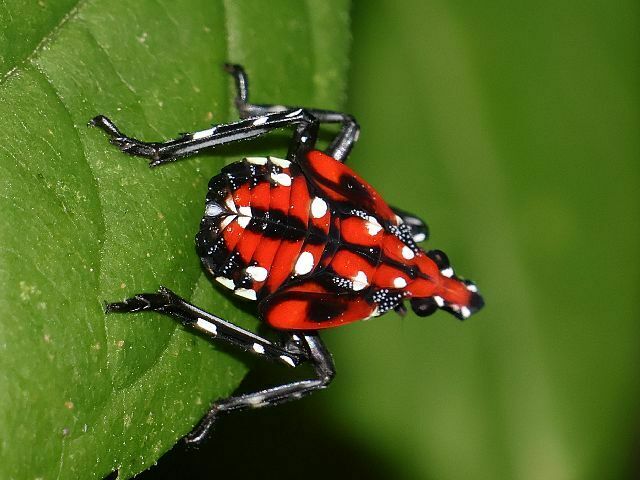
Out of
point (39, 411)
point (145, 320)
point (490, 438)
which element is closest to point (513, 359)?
point (490, 438)

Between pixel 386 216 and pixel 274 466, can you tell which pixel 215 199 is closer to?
pixel 386 216

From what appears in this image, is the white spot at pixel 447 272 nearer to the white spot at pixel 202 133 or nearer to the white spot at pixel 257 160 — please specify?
the white spot at pixel 257 160

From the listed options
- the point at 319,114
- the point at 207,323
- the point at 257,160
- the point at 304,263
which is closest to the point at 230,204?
the point at 257,160

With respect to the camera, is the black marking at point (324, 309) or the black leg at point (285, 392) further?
the black leg at point (285, 392)

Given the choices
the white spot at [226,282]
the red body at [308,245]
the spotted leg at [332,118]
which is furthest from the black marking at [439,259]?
the white spot at [226,282]

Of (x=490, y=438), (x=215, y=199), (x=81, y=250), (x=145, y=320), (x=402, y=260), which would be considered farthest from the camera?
(x=490, y=438)

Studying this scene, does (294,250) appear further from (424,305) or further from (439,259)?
(439,259)
